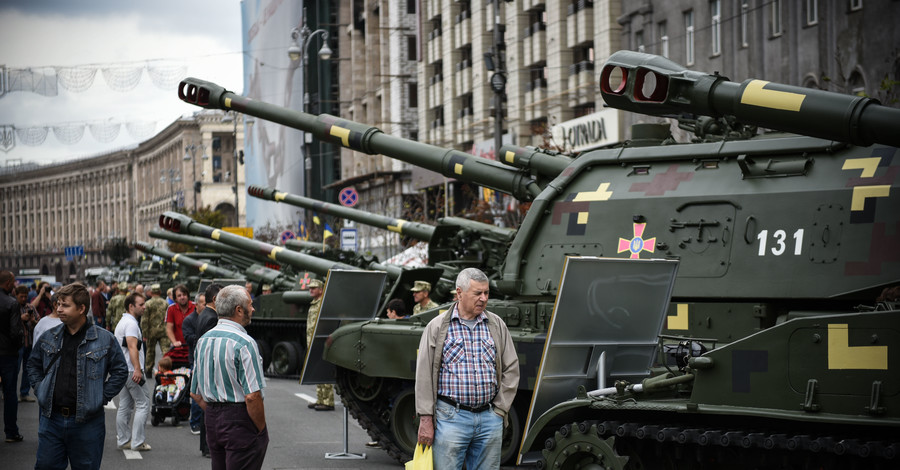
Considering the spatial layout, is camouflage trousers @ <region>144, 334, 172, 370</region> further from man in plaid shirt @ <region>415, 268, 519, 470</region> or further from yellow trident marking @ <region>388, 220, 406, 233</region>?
man in plaid shirt @ <region>415, 268, 519, 470</region>

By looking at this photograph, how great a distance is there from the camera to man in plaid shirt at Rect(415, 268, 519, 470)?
23.1ft

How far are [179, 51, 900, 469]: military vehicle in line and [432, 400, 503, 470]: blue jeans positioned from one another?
0.52 metres

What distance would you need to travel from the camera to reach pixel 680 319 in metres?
9.44

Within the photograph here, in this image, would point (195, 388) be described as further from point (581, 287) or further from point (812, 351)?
point (812, 351)

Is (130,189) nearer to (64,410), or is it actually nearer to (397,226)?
(397,226)

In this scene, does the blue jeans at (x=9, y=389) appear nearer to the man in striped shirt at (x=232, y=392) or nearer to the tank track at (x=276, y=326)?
the man in striped shirt at (x=232, y=392)

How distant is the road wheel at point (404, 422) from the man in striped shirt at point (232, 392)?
175 inches

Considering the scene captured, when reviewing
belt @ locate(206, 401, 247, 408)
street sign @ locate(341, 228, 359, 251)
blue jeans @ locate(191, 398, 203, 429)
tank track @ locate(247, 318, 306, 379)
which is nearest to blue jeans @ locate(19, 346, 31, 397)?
blue jeans @ locate(191, 398, 203, 429)

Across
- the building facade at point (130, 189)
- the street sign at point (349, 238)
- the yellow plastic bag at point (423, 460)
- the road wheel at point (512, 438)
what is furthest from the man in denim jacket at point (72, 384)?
the building facade at point (130, 189)

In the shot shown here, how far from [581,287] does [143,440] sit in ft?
22.4

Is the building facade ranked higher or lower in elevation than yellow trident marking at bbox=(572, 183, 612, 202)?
higher

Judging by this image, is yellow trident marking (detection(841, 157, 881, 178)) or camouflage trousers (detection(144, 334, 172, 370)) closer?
yellow trident marking (detection(841, 157, 881, 178))

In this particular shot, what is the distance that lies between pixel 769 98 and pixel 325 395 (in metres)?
12.1

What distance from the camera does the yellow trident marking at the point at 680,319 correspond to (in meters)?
9.41
